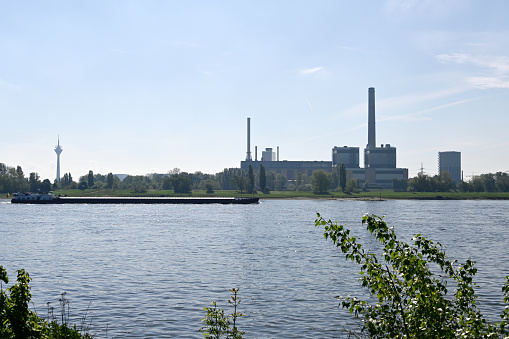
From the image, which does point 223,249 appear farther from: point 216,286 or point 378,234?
point 378,234

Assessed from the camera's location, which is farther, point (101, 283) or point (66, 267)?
point (66, 267)

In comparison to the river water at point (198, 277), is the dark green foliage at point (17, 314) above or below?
above

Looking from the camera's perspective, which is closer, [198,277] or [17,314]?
[17,314]

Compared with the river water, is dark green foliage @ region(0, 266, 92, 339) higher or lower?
higher

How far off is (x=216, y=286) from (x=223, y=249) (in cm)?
2307

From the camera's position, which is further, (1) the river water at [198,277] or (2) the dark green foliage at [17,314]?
(1) the river water at [198,277]

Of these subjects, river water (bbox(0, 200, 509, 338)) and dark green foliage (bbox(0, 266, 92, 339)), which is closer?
dark green foliage (bbox(0, 266, 92, 339))

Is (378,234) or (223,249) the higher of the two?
(378,234)

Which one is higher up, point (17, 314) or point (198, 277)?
point (17, 314)

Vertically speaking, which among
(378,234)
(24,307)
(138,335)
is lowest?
(138,335)

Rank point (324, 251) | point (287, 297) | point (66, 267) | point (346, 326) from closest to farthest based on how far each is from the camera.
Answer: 1. point (346, 326)
2. point (287, 297)
3. point (66, 267)
4. point (324, 251)

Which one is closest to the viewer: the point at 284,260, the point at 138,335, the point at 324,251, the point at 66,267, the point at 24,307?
the point at 24,307

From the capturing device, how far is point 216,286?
3728cm

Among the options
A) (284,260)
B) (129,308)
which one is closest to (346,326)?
(129,308)
